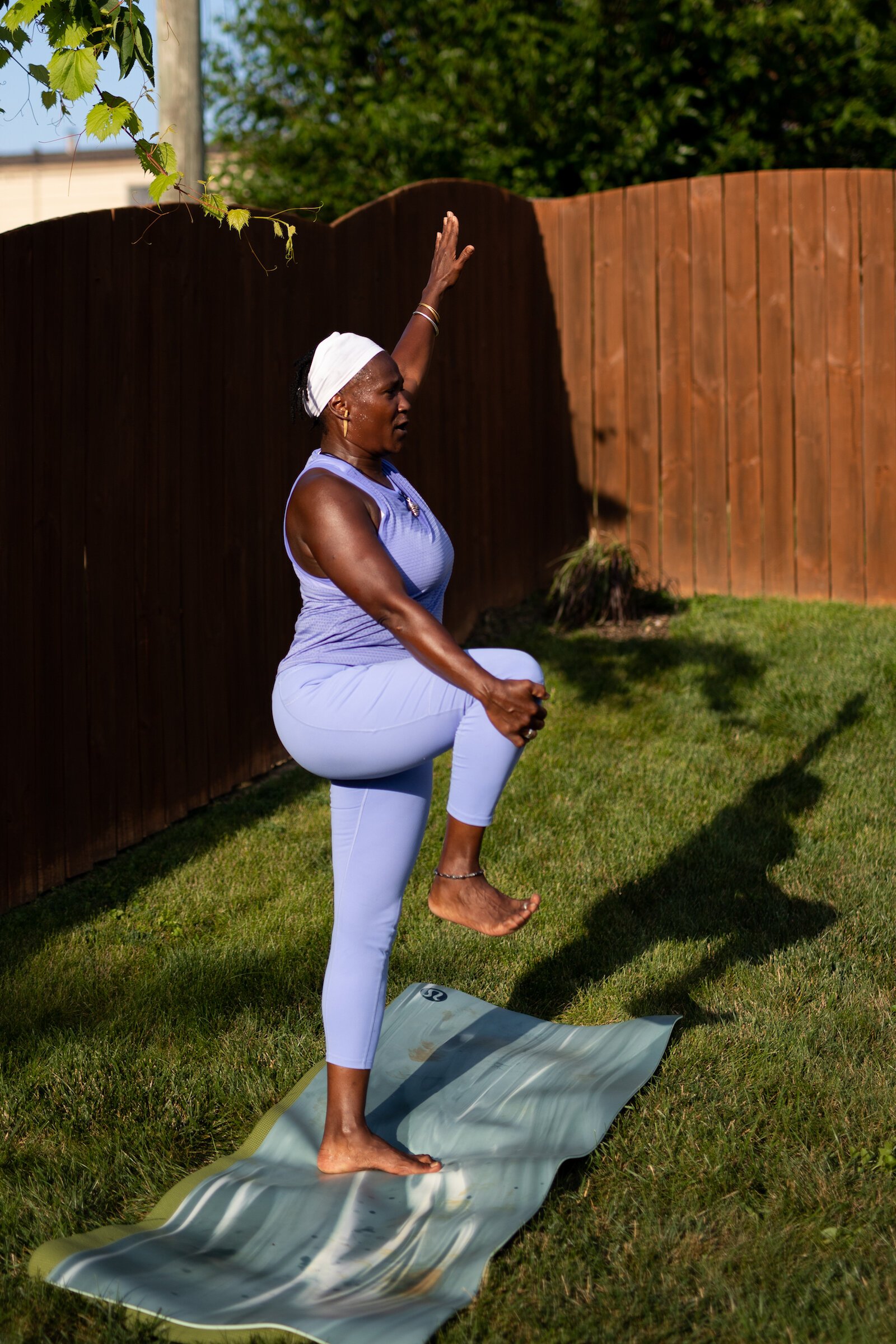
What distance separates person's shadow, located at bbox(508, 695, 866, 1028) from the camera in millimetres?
4297

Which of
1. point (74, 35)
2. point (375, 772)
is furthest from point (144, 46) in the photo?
point (375, 772)

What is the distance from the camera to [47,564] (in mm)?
5023

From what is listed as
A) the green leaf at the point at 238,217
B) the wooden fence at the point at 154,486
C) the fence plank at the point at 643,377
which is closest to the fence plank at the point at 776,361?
the fence plank at the point at 643,377

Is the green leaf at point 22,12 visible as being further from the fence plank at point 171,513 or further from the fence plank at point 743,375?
the fence plank at point 743,375

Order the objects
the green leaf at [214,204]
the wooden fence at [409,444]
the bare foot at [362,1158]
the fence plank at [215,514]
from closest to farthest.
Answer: the bare foot at [362,1158] < the green leaf at [214,204] < the wooden fence at [409,444] < the fence plank at [215,514]

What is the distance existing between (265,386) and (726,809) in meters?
2.72

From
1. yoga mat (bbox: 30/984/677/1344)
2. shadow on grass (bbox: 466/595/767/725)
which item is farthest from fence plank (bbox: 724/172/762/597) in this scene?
yoga mat (bbox: 30/984/677/1344)

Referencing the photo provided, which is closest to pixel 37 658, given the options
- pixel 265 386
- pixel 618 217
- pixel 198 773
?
pixel 198 773

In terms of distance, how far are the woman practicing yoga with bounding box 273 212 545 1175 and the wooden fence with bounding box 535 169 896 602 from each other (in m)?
5.07

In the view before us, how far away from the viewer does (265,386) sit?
618cm

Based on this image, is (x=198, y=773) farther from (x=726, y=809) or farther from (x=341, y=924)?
(x=341, y=924)

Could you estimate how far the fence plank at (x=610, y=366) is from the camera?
8.26 m

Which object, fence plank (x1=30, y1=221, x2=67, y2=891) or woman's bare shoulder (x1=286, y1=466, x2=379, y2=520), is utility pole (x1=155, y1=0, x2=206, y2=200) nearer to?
fence plank (x1=30, y1=221, x2=67, y2=891)

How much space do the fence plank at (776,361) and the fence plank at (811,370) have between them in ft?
0.14
